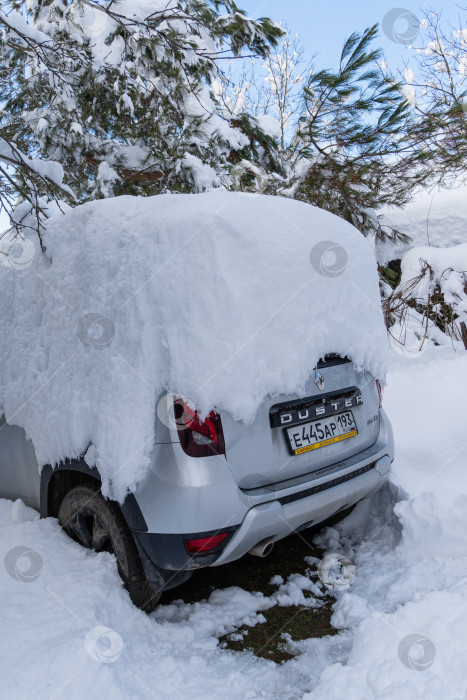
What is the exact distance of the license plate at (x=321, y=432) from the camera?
85.3 inches

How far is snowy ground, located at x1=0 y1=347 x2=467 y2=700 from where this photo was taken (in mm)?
1727

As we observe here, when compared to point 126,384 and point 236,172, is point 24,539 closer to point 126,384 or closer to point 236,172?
point 126,384

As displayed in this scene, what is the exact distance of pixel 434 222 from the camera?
746cm

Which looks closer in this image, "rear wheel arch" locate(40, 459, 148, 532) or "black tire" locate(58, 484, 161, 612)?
"rear wheel arch" locate(40, 459, 148, 532)

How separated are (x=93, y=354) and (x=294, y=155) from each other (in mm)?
5087

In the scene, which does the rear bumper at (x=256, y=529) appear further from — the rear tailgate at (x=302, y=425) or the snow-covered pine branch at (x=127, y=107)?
the snow-covered pine branch at (x=127, y=107)

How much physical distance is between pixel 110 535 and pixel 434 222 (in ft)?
22.9

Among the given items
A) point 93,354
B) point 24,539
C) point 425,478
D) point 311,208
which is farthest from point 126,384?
point 425,478

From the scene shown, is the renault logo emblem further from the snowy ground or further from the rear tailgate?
the snowy ground

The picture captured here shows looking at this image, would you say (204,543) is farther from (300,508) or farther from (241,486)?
(300,508)

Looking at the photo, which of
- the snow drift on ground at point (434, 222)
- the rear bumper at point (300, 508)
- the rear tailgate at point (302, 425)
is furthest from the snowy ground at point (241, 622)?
the snow drift on ground at point (434, 222)

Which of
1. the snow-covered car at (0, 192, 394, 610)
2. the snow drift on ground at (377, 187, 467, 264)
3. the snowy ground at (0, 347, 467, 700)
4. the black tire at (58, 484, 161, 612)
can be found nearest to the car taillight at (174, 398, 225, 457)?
the snow-covered car at (0, 192, 394, 610)

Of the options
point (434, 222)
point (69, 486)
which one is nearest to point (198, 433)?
point (69, 486)

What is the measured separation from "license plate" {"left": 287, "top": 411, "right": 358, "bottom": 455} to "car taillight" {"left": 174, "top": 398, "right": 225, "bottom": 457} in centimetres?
37
